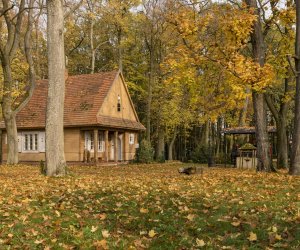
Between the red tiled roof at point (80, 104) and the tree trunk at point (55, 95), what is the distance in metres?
13.4

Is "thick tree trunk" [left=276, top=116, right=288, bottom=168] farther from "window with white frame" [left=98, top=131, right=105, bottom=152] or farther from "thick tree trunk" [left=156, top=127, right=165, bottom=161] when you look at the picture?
"thick tree trunk" [left=156, top=127, right=165, bottom=161]

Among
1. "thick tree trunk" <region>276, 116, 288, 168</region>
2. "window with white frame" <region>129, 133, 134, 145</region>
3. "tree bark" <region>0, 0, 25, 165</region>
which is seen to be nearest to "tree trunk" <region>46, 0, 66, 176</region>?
"tree bark" <region>0, 0, 25, 165</region>

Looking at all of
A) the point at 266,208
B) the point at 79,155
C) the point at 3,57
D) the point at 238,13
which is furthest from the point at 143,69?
the point at 266,208

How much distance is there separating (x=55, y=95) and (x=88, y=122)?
13.9 m

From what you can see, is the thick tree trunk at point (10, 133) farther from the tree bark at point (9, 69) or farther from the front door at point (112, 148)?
the front door at point (112, 148)

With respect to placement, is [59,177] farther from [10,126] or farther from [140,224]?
[10,126]

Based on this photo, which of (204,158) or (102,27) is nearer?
(204,158)

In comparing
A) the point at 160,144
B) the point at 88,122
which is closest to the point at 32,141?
the point at 88,122

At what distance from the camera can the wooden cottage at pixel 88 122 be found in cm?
2916

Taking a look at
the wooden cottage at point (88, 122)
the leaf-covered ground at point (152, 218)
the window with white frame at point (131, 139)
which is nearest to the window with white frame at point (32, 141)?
the wooden cottage at point (88, 122)

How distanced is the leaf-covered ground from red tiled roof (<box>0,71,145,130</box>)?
18.8 meters

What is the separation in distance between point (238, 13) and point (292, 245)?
37.3ft

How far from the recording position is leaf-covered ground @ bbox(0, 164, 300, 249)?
19.5 ft

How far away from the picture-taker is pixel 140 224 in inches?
276
